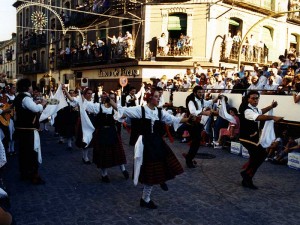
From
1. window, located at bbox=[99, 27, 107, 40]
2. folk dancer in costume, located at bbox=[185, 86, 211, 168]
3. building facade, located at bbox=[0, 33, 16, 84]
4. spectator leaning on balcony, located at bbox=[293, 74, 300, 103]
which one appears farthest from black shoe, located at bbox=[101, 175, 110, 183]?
building facade, located at bbox=[0, 33, 16, 84]

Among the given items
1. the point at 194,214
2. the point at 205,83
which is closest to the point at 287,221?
the point at 194,214

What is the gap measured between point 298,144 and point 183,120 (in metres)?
4.89

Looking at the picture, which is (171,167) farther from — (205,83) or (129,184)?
(205,83)

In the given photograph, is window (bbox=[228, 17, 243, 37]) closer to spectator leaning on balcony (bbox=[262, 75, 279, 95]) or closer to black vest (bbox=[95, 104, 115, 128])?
spectator leaning on balcony (bbox=[262, 75, 279, 95])

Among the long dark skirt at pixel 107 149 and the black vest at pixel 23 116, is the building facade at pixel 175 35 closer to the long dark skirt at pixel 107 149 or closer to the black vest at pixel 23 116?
the black vest at pixel 23 116

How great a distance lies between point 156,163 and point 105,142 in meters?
1.83

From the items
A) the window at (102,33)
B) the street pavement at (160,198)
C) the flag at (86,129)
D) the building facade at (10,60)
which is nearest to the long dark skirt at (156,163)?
the street pavement at (160,198)

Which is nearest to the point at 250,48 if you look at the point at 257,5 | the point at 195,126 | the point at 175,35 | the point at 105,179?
the point at 257,5

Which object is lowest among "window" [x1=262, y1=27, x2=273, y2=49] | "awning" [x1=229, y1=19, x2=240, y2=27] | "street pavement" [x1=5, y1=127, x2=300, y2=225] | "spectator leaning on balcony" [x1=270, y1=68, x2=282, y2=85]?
"street pavement" [x1=5, y1=127, x2=300, y2=225]

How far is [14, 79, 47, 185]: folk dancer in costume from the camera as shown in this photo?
6484mm

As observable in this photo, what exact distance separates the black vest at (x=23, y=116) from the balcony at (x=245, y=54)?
14.6m

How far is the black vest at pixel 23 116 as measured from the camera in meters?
6.48

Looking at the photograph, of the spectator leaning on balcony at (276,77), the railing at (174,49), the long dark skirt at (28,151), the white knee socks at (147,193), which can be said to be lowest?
the white knee socks at (147,193)

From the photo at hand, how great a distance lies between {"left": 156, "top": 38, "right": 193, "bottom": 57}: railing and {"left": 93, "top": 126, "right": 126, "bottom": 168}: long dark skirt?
13.1m
